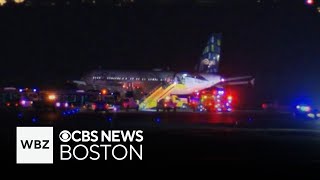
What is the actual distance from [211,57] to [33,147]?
92111 millimetres

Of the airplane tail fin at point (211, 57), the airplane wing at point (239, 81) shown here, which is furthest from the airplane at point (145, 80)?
the airplane tail fin at point (211, 57)

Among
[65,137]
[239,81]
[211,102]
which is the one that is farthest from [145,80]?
[65,137]

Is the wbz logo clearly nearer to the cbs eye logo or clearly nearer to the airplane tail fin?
the cbs eye logo

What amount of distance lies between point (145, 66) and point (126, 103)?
51.4 meters

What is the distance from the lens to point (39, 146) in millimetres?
23656

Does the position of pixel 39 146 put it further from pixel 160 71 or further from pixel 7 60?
pixel 7 60

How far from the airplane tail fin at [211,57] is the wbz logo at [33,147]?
88.5 meters

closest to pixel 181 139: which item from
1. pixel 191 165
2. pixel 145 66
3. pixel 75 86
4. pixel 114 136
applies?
pixel 114 136

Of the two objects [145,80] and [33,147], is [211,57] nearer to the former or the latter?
[145,80]

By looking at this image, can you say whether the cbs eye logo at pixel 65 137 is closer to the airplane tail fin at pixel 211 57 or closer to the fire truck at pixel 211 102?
the fire truck at pixel 211 102

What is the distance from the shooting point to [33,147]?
23.6 meters

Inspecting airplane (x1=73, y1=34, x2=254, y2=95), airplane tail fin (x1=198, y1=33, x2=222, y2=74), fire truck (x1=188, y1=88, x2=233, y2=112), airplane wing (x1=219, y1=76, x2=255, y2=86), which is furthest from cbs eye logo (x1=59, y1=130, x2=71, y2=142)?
airplane tail fin (x1=198, y1=33, x2=222, y2=74)

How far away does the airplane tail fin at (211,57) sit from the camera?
113 meters

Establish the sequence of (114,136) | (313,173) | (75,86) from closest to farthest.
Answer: (313,173) → (114,136) → (75,86)
